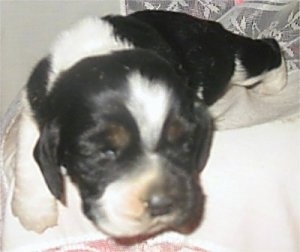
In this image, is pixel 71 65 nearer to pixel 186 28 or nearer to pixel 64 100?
pixel 64 100

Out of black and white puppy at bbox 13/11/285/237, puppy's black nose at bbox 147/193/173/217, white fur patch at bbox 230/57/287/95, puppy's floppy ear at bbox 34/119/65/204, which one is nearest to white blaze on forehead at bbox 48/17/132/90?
black and white puppy at bbox 13/11/285/237

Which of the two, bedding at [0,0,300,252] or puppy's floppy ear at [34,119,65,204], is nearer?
puppy's floppy ear at [34,119,65,204]

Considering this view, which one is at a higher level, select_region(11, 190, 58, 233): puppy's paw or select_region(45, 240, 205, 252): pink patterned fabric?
select_region(11, 190, 58, 233): puppy's paw

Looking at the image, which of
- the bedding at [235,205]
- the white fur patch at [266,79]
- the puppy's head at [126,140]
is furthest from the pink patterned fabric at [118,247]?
the white fur patch at [266,79]

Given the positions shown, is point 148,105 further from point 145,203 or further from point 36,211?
point 36,211

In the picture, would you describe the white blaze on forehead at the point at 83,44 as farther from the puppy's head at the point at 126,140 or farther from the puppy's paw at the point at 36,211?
the puppy's paw at the point at 36,211

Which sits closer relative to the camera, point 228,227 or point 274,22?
point 228,227

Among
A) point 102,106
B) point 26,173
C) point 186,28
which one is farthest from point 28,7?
point 102,106

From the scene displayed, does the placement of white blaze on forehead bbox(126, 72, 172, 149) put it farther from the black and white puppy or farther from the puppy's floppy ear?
the puppy's floppy ear
